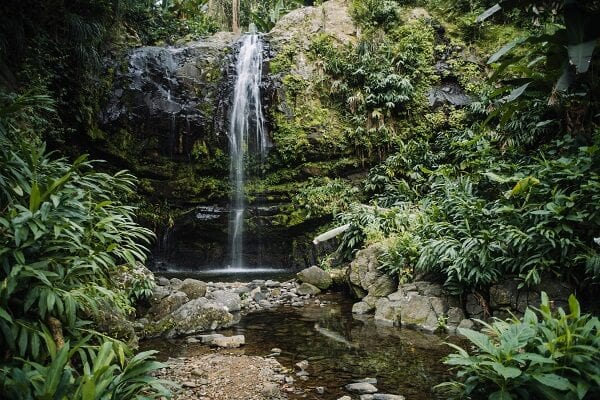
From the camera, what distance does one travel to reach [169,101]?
12.0m

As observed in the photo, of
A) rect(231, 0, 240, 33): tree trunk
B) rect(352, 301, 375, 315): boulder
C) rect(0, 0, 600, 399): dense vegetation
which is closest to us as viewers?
rect(0, 0, 600, 399): dense vegetation

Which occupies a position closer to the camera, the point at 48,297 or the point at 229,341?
the point at 48,297

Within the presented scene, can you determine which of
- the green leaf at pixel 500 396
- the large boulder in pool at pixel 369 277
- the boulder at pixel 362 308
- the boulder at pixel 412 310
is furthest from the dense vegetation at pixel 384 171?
the boulder at pixel 362 308

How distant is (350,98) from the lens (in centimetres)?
1188

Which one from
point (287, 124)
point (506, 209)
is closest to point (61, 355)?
point (506, 209)

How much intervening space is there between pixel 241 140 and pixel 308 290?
19.2 feet

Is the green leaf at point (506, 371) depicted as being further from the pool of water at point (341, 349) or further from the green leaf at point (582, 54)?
the green leaf at point (582, 54)

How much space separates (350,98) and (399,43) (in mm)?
2675

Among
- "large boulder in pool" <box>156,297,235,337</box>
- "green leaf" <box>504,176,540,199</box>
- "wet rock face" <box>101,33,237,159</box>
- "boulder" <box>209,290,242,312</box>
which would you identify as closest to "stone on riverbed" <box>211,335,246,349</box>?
"large boulder in pool" <box>156,297,235,337</box>

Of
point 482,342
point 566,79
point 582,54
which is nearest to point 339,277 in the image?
point 482,342

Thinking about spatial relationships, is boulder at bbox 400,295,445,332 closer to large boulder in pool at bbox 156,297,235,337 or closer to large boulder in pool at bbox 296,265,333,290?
large boulder in pool at bbox 296,265,333,290

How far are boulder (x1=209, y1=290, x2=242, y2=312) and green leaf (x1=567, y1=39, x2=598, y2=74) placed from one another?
575 centimetres

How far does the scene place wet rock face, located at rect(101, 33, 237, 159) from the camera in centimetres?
1156

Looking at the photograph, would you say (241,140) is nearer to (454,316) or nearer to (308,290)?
(308,290)
